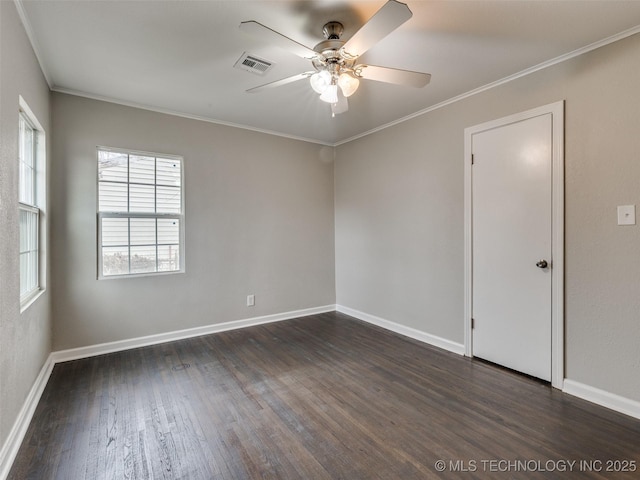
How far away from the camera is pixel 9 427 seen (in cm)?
174

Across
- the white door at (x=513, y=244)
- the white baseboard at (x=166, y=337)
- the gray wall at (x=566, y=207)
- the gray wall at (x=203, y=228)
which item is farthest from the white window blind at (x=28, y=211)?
the white door at (x=513, y=244)

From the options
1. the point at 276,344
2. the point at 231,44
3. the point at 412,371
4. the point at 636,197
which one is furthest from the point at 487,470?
the point at 231,44

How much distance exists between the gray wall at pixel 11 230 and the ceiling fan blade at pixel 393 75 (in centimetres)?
196

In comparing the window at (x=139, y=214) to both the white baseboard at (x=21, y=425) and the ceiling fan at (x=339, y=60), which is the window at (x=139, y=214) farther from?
the ceiling fan at (x=339, y=60)

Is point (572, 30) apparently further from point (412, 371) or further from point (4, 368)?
point (4, 368)

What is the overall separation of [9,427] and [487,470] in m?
2.57

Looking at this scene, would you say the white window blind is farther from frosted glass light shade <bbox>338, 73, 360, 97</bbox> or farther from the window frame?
frosted glass light shade <bbox>338, 73, 360, 97</bbox>

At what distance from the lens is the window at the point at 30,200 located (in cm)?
225

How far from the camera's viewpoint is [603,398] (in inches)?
87.4

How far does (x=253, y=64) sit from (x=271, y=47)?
28cm

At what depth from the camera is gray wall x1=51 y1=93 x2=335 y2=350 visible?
9.95 ft

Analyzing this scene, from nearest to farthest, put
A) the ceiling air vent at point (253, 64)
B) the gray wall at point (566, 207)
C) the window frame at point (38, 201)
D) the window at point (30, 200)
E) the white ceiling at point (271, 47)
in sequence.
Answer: the white ceiling at point (271, 47), the gray wall at point (566, 207), the window at point (30, 200), the ceiling air vent at point (253, 64), the window frame at point (38, 201)

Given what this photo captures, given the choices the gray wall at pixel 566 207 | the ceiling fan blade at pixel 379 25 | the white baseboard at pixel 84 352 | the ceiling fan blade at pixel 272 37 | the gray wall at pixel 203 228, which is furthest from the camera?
the gray wall at pixel 203 228

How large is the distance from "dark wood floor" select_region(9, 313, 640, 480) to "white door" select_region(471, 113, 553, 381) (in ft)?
0.87
